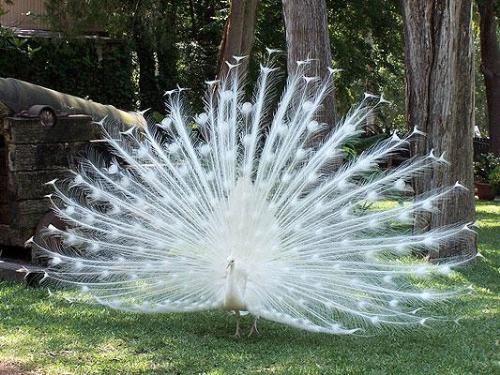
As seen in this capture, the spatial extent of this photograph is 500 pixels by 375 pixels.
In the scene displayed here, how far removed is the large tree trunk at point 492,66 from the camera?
73.9 feet

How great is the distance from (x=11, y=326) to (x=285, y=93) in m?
2.90

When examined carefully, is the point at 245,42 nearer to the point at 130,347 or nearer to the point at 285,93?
the point at 285,93

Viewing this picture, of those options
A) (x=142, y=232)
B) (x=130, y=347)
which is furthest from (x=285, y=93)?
(x=130, y=347)

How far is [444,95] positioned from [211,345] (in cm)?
469

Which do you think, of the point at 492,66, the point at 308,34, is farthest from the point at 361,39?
the point at 308,34

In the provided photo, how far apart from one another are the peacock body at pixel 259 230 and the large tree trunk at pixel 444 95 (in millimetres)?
2901

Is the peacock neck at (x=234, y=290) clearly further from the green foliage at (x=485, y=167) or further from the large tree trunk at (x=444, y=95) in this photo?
the green foliage at (x=485, y=167)

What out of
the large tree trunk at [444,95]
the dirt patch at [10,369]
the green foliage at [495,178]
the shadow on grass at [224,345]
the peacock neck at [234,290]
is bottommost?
the green foliage at [495,178]

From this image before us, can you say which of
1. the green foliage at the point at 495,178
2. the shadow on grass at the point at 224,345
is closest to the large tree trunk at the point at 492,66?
the green foliage at the point at 495,178

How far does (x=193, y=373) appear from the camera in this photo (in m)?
5.15

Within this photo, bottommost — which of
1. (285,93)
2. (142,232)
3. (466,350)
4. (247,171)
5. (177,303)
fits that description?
(466,350)

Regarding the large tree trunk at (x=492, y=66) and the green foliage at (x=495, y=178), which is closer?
the green foliage at (x=495, y=178)

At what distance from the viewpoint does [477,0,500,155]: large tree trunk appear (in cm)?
2252

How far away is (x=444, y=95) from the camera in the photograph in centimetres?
909
